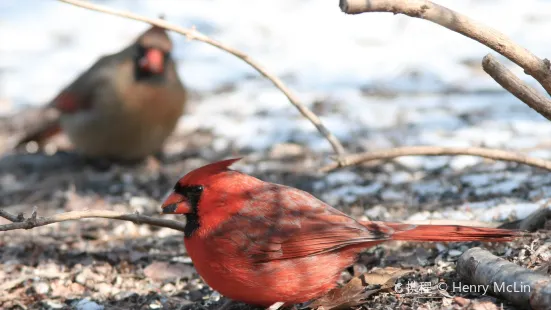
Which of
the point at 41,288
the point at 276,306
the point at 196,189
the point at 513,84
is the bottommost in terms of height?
the point at 41,288

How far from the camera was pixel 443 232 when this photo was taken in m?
2.78

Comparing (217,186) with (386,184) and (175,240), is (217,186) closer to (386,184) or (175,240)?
(175,240)

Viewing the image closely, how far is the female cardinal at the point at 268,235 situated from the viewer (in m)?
2.77

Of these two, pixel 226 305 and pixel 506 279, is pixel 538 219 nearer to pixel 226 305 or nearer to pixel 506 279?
pixel 506 279

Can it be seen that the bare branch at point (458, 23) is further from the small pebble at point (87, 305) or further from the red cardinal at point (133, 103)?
the red cardinal at point (133, 103)

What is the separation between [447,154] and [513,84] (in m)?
0.59

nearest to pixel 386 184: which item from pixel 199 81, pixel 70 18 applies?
pixel 199 81

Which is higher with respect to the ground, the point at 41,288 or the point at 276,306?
the point at 276,306

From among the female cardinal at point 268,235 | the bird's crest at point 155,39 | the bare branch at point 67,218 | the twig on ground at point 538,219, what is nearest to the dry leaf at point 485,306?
the female cardinal at point 268,235

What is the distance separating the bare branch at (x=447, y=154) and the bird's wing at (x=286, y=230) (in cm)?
45

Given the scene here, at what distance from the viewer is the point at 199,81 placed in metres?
7.27

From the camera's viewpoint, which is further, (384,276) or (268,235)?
(384,276)

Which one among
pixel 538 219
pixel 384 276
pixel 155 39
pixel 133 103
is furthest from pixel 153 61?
pixel 538 219

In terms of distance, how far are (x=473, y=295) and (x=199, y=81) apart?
16.2 ft
